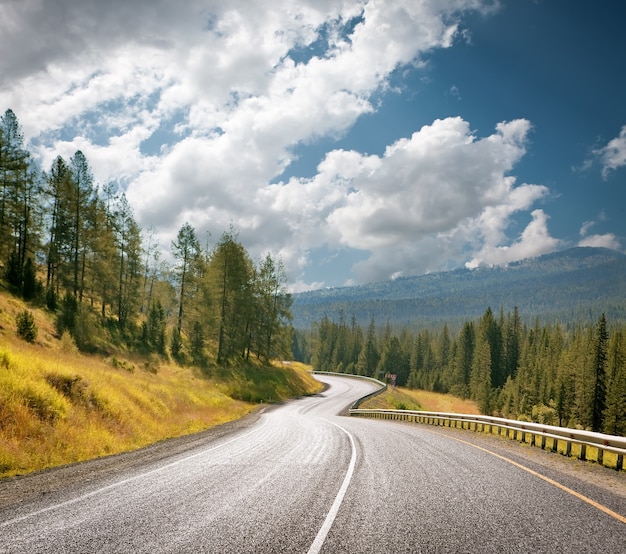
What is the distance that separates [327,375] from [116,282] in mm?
57917

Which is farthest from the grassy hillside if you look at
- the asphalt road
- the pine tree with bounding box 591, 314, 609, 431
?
the pine tree with bounding box 591, 314, 609, 431

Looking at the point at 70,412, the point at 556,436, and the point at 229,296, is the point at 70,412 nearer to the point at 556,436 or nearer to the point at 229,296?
the point at 556,436

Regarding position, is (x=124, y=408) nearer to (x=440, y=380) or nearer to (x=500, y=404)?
(x=500, y=404)

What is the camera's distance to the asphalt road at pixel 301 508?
15.5 feet

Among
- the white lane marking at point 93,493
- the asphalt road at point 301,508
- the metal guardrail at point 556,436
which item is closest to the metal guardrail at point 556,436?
the metal guardrail at point 556,436

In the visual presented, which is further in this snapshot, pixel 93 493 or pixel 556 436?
pixel 556 436

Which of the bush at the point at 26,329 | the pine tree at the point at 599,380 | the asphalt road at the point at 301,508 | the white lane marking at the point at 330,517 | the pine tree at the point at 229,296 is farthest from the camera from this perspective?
the pine tree at the point at 599,380

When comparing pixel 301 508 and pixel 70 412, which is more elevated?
pixel 301 508

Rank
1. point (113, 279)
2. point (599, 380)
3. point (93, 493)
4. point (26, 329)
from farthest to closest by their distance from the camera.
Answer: point (599, 380), point (113, 279), point (26, 329), point (93, 493)

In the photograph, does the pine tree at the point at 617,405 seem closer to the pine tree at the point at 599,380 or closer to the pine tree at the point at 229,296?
the pine tree at the point at 599,380

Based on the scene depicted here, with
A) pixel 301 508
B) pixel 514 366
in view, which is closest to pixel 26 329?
pixel 301 508

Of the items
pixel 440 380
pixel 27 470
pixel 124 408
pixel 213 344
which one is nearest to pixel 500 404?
pixel 440 380

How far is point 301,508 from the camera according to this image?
235 inches

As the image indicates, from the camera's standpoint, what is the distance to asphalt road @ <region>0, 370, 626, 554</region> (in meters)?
4.73
